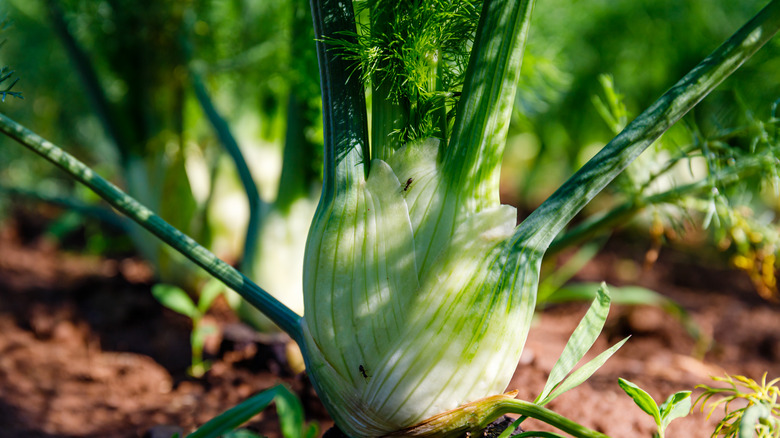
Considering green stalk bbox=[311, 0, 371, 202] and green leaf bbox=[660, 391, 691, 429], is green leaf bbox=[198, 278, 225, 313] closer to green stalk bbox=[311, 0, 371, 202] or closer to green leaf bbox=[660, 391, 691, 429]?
green stalk bbox=[311, 0, 371, 202]

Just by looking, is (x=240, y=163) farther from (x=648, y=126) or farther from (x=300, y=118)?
(x=648, y=126)

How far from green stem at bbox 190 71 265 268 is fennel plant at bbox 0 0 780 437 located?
649 mm

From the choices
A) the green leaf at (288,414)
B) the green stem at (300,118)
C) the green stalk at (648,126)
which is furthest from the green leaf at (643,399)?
the green stem at (300,118)

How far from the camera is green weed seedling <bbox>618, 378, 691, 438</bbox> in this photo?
67 cm

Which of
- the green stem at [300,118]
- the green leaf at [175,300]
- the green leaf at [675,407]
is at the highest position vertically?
the green stem at [300,118]

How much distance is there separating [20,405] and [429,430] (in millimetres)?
915

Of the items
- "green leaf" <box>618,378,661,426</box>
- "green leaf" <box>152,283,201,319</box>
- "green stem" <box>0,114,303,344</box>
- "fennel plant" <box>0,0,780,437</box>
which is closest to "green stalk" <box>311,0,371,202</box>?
"fennel plant" <box>0,0,780,437</box>

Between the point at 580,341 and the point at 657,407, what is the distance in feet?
0.38

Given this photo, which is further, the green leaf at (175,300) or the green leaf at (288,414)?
the green leaf at (175,300)

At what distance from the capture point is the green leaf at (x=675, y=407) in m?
0.68

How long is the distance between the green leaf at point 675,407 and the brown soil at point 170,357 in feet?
0.74

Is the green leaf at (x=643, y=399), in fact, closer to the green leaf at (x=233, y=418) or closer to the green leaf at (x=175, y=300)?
the green leaf at (x=233, y=418)

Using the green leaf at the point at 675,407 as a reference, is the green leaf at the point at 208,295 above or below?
above

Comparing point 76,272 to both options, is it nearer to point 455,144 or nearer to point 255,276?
point 255,276
